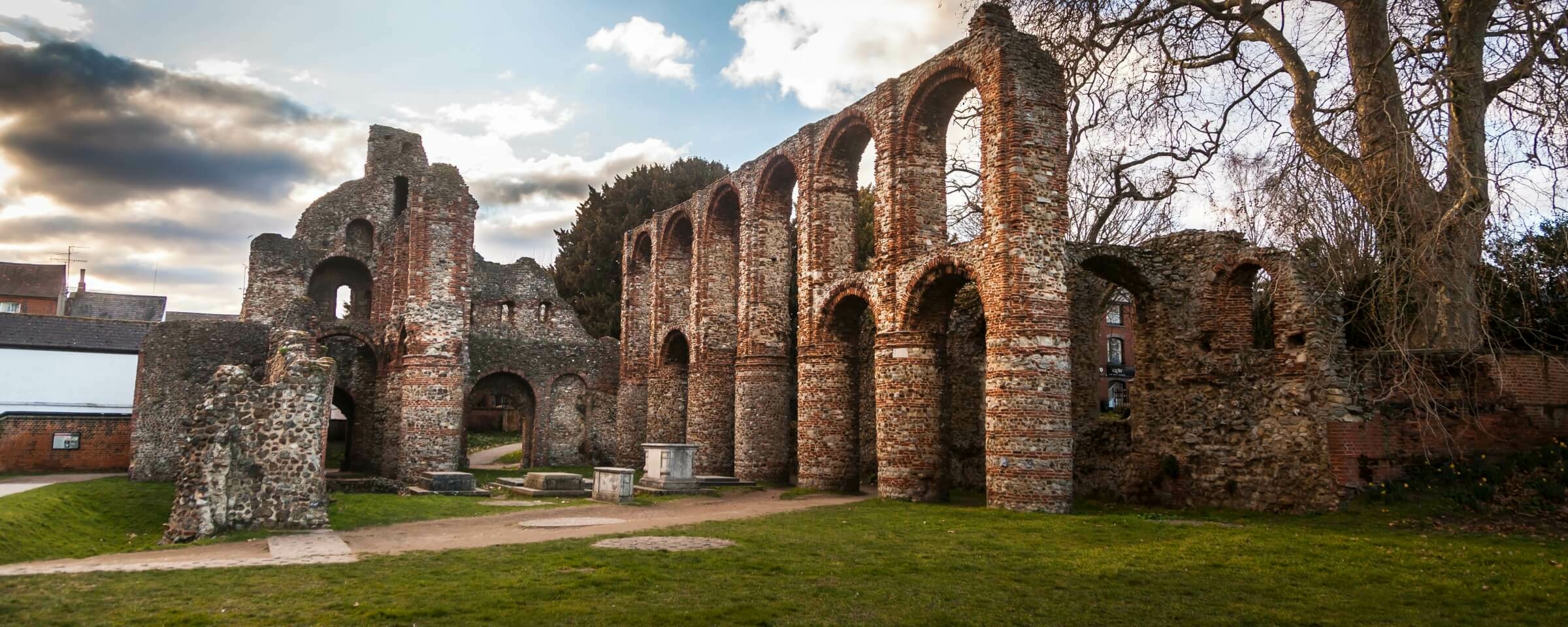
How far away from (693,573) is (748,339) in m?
13.9

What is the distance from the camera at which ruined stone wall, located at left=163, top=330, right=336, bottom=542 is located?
1170cm

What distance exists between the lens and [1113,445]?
1719cm

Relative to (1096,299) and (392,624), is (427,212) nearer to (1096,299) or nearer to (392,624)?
(1096,299)

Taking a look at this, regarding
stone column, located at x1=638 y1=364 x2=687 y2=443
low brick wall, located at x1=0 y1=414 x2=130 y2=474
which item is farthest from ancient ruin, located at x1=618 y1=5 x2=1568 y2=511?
low brick wall, located at x1=0 y1=414 x2=130 y2=474

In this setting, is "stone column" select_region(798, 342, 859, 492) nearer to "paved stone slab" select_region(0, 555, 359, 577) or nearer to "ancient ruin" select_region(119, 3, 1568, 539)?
"ancient ruin" select_region(119, 3, 1568, 539)

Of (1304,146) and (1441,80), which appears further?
(1304,146)

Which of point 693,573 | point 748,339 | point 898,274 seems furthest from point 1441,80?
point 748,339

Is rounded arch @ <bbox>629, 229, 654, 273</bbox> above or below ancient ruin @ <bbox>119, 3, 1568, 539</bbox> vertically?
above

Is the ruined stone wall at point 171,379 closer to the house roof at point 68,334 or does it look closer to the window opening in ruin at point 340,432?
the window opening in ruin at point 340,432

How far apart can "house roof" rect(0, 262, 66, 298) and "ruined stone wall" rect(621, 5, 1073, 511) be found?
45.4 m

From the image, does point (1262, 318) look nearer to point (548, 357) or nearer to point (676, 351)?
point (676, 351)

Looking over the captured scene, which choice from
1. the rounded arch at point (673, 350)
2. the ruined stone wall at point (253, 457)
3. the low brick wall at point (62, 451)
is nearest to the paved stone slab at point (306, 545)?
the ruined stone wall at point (253, 457)

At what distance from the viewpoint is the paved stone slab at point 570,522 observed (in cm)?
1282

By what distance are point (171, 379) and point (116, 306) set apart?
37242 millimetres
